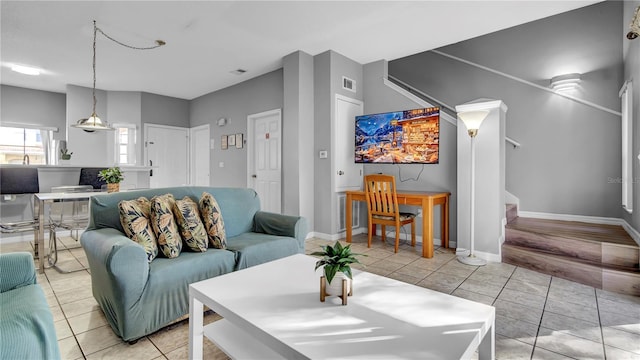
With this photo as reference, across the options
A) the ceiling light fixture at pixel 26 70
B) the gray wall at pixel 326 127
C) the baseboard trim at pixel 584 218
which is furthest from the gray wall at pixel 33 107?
the baseboard trim at pixel 584 218

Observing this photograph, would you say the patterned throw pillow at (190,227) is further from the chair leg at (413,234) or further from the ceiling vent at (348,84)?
the ceiling vent at (348,84)

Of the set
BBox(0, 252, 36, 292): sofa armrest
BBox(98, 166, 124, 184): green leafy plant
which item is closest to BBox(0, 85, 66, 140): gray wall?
BBox(98, 166, 124, 184): green leafy plant

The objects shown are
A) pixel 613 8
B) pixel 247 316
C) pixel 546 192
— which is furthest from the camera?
pixel 546 192

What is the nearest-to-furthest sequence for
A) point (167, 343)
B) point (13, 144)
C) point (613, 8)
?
1. point (167, 343)
2. point (613, 8)
3. point (13, 144)

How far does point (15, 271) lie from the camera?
4.43ft

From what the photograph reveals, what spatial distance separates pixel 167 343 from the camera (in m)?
1.71

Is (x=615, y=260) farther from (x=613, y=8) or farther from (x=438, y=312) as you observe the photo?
(x=613, y=8)

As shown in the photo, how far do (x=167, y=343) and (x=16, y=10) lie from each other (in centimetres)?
382

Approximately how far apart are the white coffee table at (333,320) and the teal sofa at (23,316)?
1.74 feet

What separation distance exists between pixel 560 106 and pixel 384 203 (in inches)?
104

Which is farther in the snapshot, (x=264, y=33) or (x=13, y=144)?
(x=13, y=144)

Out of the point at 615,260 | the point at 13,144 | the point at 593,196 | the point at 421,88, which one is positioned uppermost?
the point at 421,88

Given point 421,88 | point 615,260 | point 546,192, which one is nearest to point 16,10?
point 421,88

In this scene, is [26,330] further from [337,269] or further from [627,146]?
[627,146]
